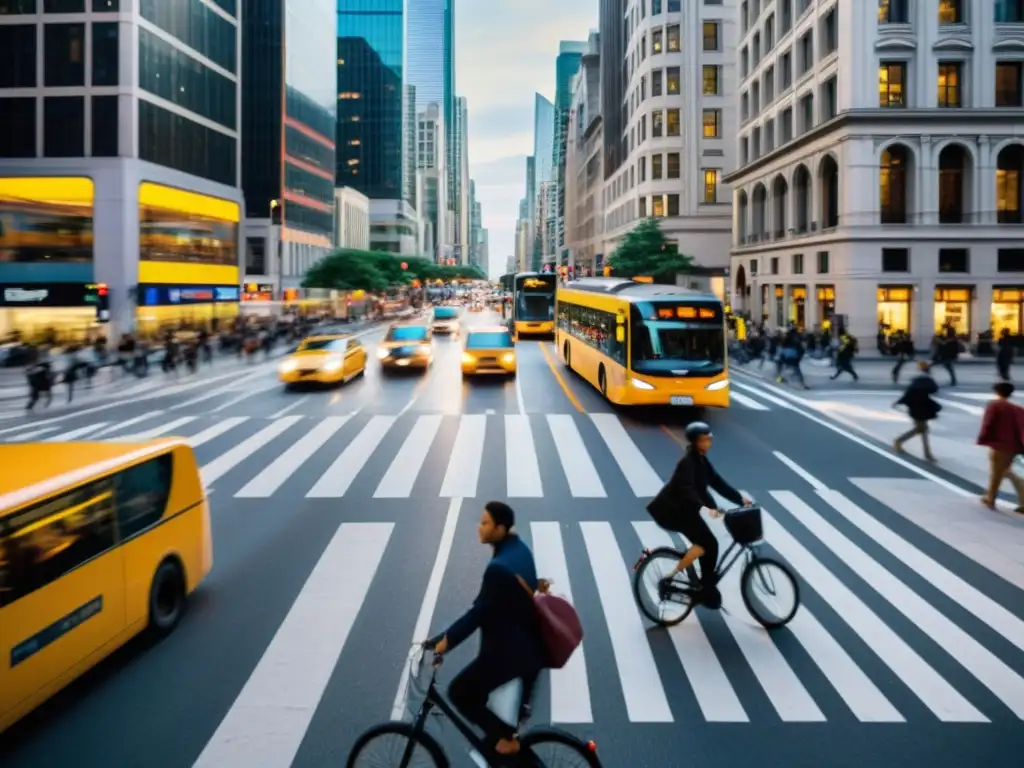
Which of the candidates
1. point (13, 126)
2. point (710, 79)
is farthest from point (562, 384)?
point (710, 79)

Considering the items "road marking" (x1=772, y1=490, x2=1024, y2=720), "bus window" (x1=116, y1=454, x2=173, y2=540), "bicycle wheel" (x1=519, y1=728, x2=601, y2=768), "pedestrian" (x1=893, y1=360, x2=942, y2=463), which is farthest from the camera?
"pedestrian" (x1=893, y1=360, x2=942, y2=463)

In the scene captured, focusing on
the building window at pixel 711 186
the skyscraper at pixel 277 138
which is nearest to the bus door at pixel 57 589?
the building window at pixel 711 186

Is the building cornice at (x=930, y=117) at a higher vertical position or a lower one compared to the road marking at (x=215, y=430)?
higher

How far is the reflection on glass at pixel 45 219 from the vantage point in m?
50.2

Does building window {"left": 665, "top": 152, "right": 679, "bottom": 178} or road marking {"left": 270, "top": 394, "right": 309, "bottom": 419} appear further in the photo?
building window {"left": 665, "top": 152, "right": 679, "bottom": 178}

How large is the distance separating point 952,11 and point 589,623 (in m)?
45.3

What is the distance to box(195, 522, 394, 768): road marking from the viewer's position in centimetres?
634

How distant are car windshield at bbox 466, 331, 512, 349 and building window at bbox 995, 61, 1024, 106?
2906 cm

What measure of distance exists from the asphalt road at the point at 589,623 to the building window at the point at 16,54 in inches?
1684

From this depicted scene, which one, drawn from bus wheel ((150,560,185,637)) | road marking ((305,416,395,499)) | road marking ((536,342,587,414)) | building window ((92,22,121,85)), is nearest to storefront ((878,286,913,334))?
road marking ((536,342,587,414))

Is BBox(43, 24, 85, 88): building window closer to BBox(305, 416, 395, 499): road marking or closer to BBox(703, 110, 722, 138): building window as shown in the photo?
BBox(305, 416, 395, 499): road marking

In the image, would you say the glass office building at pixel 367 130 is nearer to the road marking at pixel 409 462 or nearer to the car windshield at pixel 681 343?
the car windshield at pixel 681 343

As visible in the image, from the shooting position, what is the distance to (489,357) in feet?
101

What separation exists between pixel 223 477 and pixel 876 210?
38.0 m
